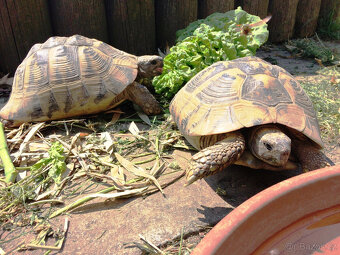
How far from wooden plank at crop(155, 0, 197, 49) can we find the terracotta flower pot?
142 inches

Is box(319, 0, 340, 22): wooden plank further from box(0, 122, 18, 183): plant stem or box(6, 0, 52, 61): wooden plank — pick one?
box(0, 122, 18, 183): plant stem

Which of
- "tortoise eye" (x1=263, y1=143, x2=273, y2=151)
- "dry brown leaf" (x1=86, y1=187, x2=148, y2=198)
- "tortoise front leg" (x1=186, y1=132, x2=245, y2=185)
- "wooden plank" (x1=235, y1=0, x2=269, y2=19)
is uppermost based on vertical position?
"wooden plank" (x1=235, y1=0, x2=269, y2=19)

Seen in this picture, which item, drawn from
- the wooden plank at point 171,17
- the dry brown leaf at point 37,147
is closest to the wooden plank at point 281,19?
the wooden plank at point 171,17

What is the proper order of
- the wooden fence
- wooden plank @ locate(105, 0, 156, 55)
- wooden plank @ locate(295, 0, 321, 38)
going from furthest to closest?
wooden plank @ locate(295, 0, 321, 38)
wooden plank @ locate(105, 0, 156, 55)
the wooden fence

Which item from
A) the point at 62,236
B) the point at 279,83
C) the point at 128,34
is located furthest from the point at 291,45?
the point at 62,236

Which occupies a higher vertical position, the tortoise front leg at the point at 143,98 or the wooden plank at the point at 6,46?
the wooden plank at the point at 6,46

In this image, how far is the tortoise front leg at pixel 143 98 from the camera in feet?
11.0

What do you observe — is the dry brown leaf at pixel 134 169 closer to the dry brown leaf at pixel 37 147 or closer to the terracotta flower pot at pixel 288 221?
the dry brown leaf at pixel 37 147

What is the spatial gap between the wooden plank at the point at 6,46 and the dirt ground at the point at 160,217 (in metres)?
2.60

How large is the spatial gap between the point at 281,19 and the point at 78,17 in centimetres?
349

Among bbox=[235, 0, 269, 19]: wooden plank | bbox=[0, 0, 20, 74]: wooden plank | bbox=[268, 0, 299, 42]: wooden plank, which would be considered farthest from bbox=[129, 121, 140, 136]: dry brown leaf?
bbox=[268, 0, 299, 42]: wooden plank

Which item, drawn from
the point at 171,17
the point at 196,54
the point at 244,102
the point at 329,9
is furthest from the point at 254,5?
the point at 244,102

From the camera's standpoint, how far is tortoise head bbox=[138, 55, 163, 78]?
3541 mm

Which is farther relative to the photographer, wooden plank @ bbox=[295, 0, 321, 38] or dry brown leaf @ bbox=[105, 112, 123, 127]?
wooden plank @ bbox=[295, 0, 321, 38]
